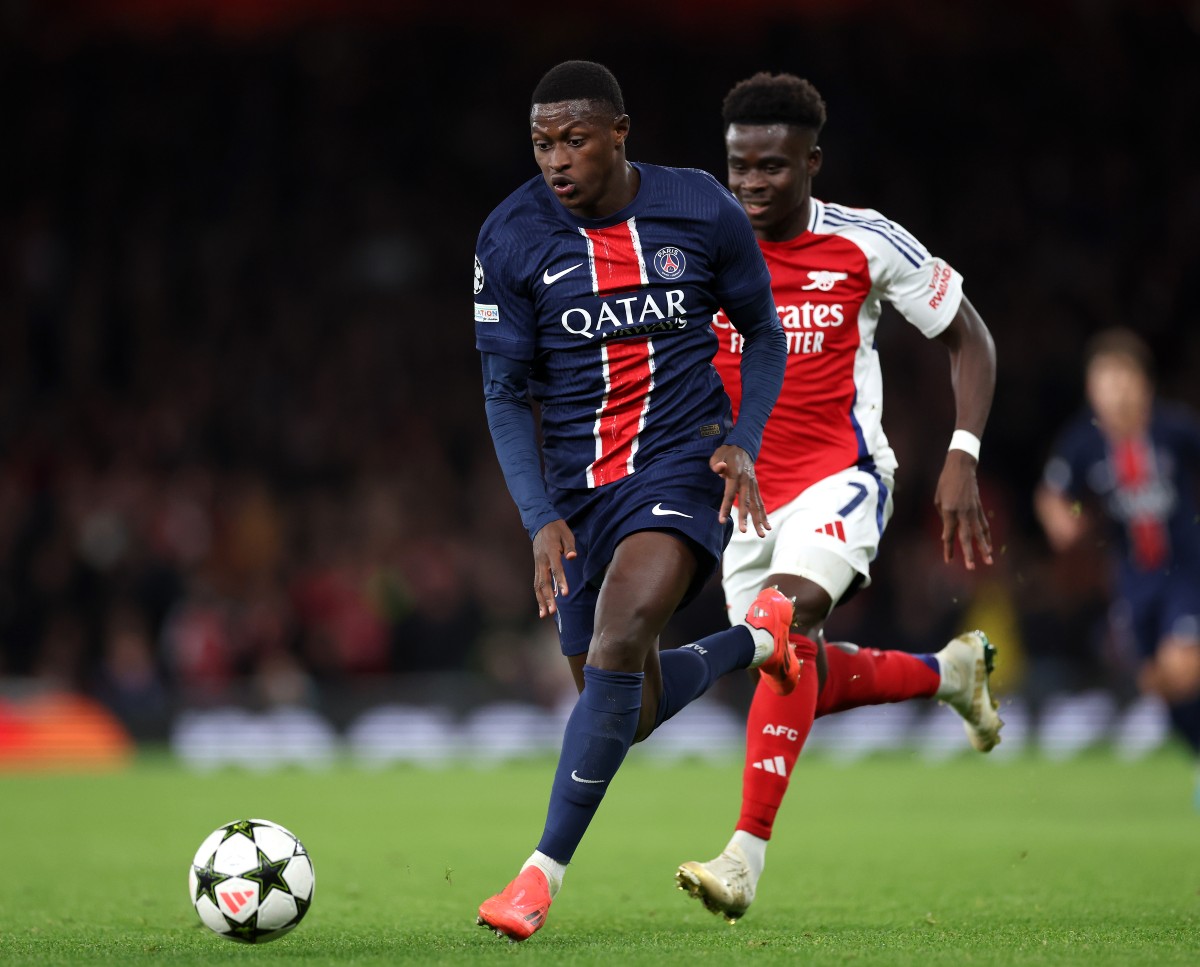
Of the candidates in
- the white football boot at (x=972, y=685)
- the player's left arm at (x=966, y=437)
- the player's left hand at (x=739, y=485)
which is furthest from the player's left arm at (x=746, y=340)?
the white football boot at (x=972, y=685)

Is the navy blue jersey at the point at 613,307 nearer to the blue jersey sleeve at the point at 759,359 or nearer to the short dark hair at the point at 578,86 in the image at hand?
the blue jersey sleeve at the point at 759,359

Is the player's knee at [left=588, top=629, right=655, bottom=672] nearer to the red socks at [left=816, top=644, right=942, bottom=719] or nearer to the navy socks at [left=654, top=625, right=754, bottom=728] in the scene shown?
the navy socks at [left=654, top=625, right=754, bottom=728]

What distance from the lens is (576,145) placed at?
16.0ft

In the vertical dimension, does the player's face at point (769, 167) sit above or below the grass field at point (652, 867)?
above

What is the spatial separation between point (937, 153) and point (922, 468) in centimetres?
451

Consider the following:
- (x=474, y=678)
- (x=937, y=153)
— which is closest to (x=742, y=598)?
(x=474, y=678)

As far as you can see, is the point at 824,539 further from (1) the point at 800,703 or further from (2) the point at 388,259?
(2) the point at 388,259

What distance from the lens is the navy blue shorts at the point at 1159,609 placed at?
9500mm

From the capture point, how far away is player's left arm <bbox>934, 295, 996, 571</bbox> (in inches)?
221

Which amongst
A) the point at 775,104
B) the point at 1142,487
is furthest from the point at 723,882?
the point at 1142,487

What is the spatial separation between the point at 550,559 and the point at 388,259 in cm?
1667

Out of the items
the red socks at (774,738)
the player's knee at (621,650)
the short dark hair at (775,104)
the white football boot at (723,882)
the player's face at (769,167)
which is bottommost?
the white football boot at (723,882)

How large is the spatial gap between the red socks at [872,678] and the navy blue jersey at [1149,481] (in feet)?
11.4

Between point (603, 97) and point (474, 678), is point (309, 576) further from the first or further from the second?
point (603, 97)
